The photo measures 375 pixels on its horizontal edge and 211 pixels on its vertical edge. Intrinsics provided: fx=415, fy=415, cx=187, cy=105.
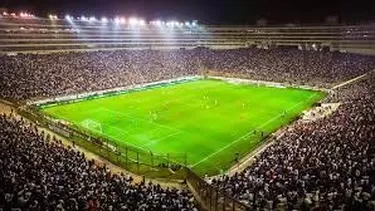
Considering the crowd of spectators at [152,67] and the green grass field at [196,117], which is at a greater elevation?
the crowd of spectators at [152,67]

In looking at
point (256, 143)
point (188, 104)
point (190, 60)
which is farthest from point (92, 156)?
point (190, 60)

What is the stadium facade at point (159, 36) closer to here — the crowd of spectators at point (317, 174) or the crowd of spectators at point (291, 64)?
the crowd of spectators at point (291, 64)

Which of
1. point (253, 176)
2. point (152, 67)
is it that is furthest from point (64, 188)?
point (152, 67)

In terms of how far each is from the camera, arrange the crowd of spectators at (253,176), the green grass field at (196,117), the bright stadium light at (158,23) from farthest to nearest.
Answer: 1. the bright stadium light at (158,23)
2. the green grass field at (196,117)
3. the crowd of spectators at (253,176)

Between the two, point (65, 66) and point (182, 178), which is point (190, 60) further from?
point (182, 178)

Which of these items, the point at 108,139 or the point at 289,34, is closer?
the point at 108,139

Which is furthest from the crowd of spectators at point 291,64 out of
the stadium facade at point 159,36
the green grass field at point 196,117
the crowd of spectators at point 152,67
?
the green grass field at point 196,117

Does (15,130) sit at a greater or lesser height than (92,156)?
greater
